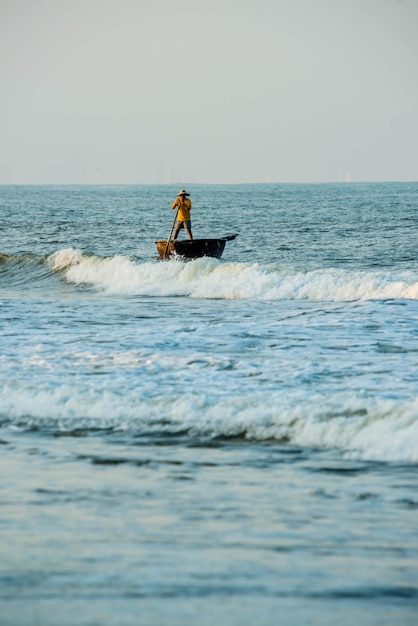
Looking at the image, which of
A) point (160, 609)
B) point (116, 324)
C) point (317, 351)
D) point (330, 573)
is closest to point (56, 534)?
point (160, 609)

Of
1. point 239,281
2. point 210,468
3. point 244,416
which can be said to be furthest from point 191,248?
point 210,468

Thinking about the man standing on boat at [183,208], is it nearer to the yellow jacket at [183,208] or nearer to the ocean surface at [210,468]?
the yellow jacket at [183,208]

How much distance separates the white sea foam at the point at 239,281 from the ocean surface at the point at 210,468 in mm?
3800

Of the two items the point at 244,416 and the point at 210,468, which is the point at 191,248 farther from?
the point at 210,468

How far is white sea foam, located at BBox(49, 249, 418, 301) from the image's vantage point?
2170cm

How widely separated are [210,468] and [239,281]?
16.3 m

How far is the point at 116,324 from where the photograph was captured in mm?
16188

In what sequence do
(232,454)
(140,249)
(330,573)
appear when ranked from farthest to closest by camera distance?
(140,249) → (232,454) → (330,573)

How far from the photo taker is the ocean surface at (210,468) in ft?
15.5

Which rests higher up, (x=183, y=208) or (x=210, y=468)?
(x=183, y=208)

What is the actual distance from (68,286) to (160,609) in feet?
74.4

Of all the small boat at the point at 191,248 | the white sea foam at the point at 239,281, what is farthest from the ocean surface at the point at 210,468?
the small boat at the point at 191,248

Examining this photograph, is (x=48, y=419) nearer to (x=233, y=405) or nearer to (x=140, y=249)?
(x=233, y=405)

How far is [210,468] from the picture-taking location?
7180mm
